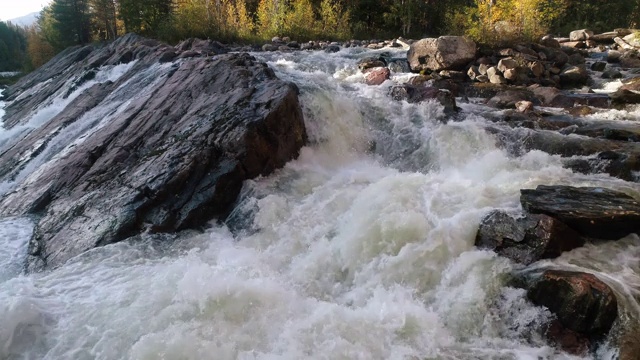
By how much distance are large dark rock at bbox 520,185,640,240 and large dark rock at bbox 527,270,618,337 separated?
4.45 ft

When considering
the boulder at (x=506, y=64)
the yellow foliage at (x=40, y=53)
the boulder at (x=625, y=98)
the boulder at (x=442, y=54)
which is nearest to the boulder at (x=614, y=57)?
the boulder at (x=506, y=64)

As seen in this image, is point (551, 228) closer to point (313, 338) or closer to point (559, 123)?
point (313, 338)

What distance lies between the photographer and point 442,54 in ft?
54.6

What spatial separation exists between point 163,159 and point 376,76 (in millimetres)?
8446

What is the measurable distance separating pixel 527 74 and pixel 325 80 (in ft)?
27.1

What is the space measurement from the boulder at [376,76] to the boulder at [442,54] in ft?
8.87

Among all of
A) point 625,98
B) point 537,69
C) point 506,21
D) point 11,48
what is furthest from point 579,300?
point 11,48

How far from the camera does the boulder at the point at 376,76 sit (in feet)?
47.3

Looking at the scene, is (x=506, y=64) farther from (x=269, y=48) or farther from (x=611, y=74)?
(x=269, y=48)

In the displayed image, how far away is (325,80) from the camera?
14125mm

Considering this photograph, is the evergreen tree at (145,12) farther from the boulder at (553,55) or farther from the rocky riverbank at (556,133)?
the boulder at (553,55)

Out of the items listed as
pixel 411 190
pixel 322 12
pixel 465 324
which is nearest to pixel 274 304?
pixel 465 324

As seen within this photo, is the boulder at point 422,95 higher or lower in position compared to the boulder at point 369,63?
lower

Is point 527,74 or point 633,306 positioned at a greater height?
point 527,74
